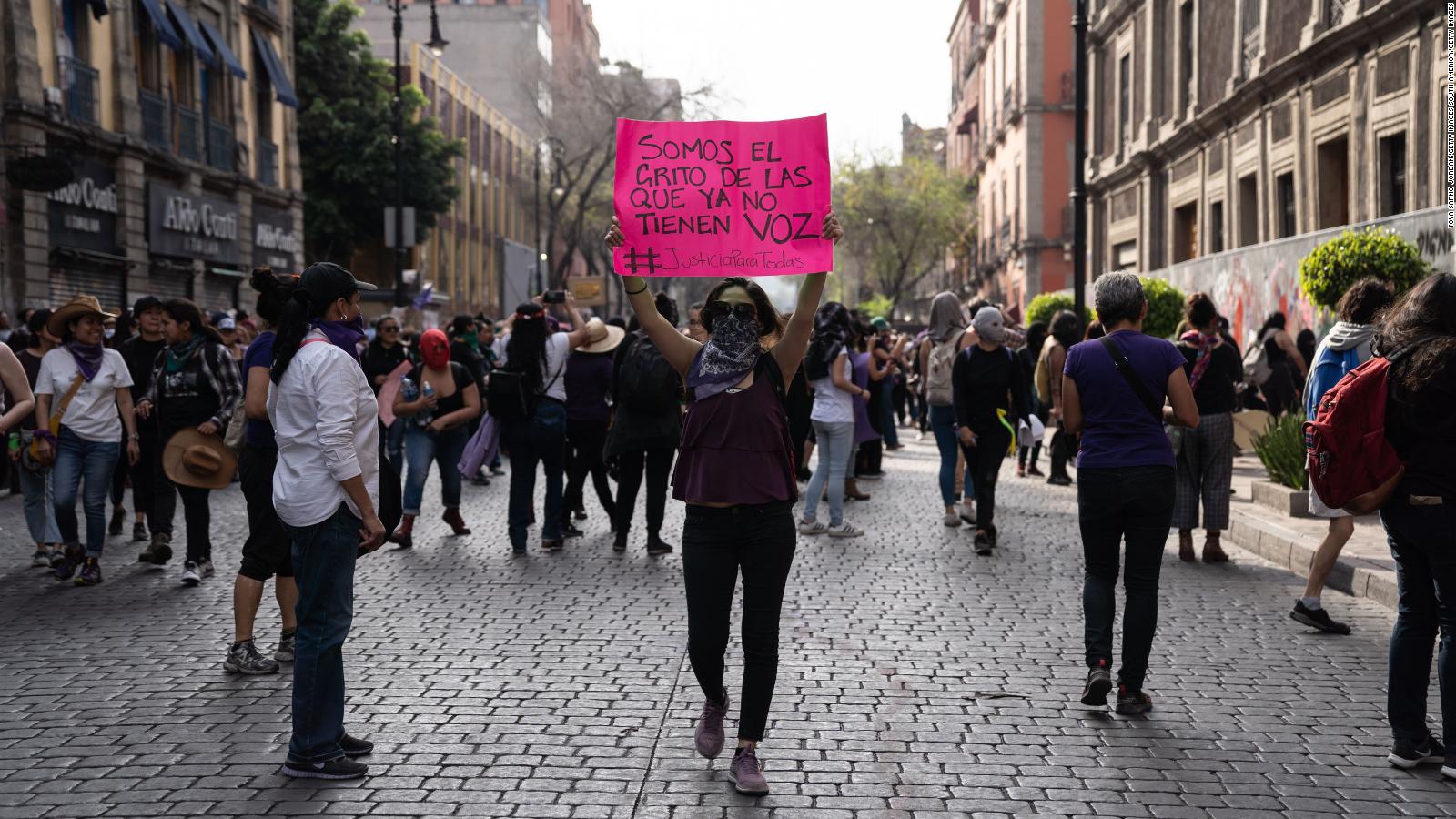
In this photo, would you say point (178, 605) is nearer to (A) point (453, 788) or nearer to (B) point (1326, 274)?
(A) point (453, 788)

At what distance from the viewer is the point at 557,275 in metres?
53.7

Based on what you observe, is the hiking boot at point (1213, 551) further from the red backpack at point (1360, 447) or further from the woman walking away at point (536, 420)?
the red backpack at point (1360, 447)

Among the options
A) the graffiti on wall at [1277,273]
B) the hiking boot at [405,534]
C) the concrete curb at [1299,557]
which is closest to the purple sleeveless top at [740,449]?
the concrete curb at [1299,557]

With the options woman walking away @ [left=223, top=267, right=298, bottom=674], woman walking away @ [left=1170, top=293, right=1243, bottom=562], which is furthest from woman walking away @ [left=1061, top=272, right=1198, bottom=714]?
woman walking away @ [left=1170, top=293, right=1243, bottom=562]

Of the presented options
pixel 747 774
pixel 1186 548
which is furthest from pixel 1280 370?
pixel 747 774

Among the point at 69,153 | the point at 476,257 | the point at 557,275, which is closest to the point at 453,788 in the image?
the point at 69,153

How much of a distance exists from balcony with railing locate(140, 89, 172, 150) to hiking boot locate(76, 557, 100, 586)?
68.9ft

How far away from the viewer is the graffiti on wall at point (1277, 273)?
46.6 feet

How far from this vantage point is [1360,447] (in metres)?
5.21

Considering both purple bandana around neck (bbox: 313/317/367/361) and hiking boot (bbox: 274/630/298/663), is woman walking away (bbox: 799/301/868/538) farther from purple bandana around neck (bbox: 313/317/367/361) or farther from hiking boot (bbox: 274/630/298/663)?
purple bandana around neck (bbox: 313/317/367/361)

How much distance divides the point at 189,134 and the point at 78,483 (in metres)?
23.4

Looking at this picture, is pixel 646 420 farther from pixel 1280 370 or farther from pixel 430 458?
pixel 1280 370

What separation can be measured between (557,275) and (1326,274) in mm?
42149

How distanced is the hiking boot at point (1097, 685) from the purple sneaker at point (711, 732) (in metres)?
1.70
